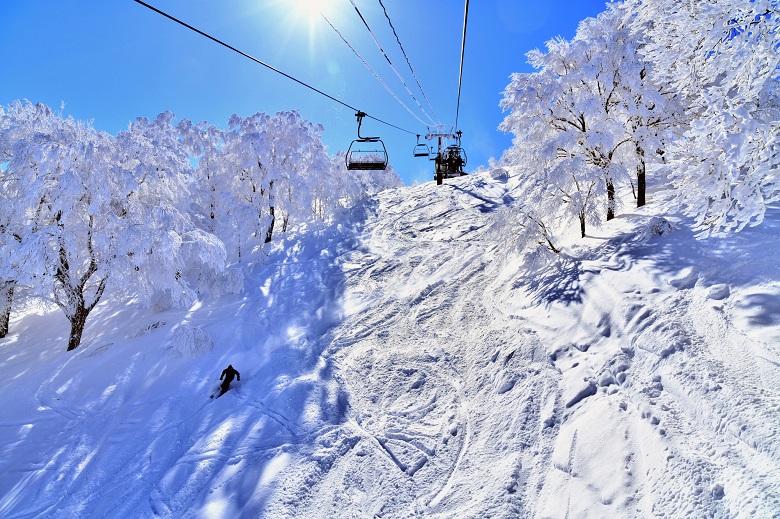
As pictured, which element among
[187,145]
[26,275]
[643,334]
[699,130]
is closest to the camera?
[699,130]

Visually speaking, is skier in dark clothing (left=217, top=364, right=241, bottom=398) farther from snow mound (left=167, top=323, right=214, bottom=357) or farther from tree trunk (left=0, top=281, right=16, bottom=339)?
tree trunk (left=0, top=281, right=16, bottom=339)

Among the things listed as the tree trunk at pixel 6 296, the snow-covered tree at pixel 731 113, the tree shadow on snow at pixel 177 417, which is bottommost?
the tree shadow on snow at pixel 177 417

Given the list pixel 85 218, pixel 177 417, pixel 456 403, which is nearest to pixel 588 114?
pixel 456 403

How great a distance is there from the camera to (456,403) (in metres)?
7.04

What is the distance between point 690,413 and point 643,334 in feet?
A: 5.39

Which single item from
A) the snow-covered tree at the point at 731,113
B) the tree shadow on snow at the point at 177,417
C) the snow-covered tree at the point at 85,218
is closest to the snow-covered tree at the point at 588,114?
the snow-covered tree at the point at 731,113

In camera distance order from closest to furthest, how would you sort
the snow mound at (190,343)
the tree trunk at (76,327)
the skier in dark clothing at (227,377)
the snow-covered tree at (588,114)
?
1. the skier in dark clothing at (227,377)
2. the snow-covered tree at (588,114)
3. the snow mound at (190,343)
4. the tree trunk at (76,327)

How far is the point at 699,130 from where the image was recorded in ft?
16.5

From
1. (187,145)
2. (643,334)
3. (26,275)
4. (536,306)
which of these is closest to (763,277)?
(643,334)

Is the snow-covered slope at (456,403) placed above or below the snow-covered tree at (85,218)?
below

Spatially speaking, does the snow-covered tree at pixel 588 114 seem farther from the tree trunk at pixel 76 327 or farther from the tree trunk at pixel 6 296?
the tree trunk at pixel 6 296

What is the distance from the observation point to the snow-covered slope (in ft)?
14.4

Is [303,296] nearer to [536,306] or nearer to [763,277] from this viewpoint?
[536,306]

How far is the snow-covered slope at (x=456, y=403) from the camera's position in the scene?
439 centimetres
